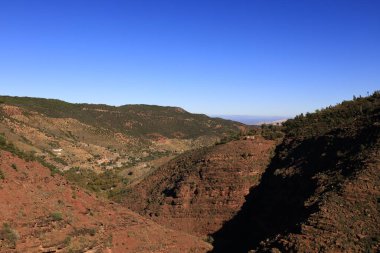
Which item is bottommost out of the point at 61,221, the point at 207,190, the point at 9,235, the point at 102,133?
the point at 9,235

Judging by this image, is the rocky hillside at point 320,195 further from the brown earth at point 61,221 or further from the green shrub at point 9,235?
the green shrub at point 9,235

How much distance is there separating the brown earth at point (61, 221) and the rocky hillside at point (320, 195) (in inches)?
163

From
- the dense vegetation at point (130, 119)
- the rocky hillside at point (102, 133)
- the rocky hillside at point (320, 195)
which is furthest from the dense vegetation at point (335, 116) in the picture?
the dense vegetation at point (130, 119)

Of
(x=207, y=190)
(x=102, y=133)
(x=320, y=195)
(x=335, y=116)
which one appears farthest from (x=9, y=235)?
(x=102, y=133)

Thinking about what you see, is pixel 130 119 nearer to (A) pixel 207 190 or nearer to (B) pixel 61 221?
(A) pixel 207 190

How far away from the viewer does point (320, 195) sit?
1845 cm

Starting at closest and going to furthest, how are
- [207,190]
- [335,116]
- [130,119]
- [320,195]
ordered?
1. [320,195]
2. [207,190]
3. [335,116]
4. [130,119]

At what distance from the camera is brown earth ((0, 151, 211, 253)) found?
15.4m

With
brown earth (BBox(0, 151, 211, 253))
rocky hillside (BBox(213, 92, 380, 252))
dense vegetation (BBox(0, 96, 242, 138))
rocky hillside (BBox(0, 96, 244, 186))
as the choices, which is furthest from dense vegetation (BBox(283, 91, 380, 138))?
dense vegetation (BBox(0, 96, 242, 138))

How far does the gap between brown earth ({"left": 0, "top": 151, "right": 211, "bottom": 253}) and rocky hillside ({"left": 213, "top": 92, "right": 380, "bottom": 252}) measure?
413cm

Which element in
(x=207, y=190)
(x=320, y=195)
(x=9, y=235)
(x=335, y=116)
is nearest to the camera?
(x=9, y=235)

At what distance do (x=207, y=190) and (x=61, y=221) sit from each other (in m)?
13.9

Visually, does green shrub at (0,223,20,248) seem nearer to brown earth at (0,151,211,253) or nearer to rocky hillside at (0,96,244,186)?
brown earth at (0,151,211,253)

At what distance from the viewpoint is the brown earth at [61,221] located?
15.4m
